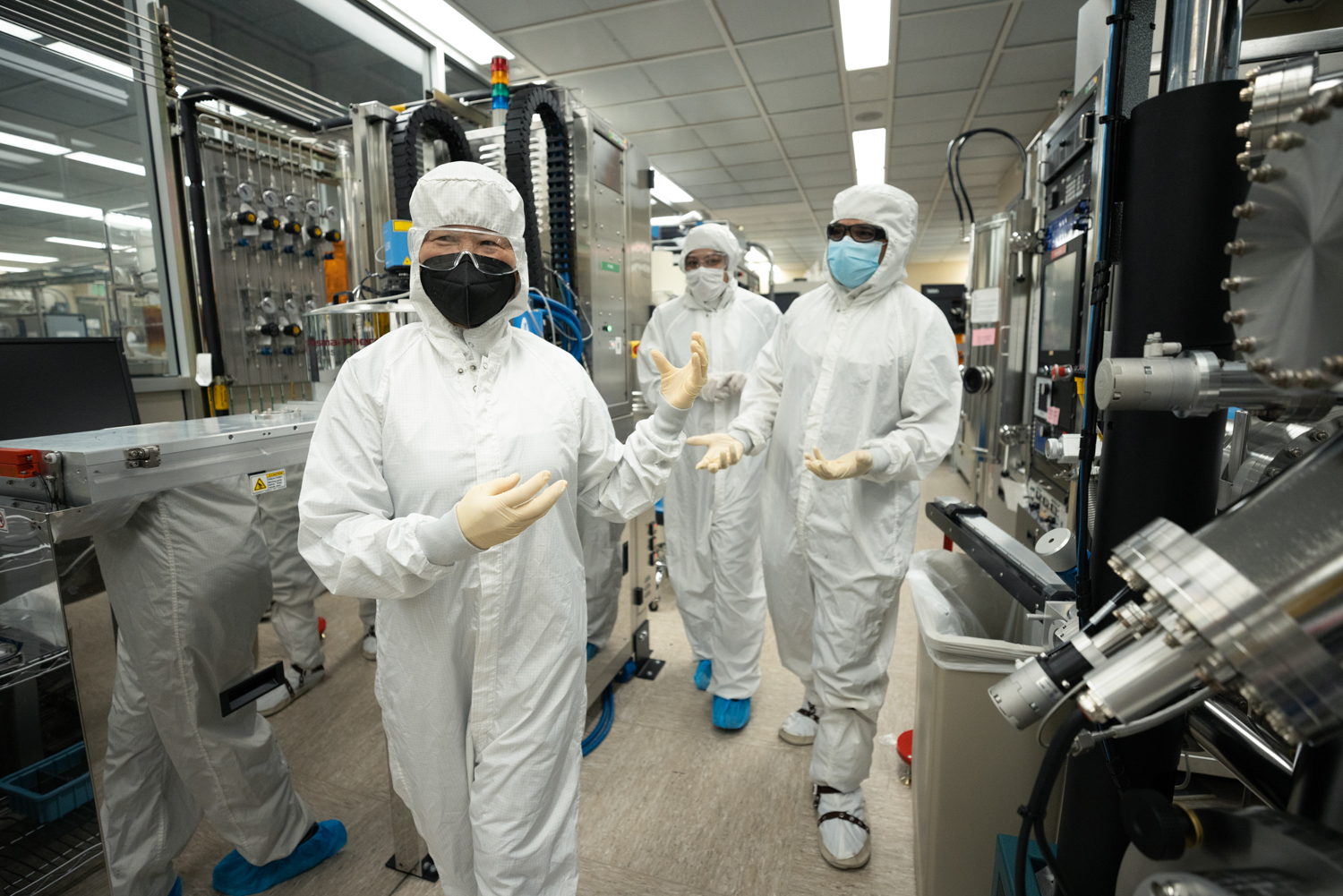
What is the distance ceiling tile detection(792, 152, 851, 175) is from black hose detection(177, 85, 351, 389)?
430 cm

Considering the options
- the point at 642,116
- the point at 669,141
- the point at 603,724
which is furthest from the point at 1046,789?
the point at 669,141

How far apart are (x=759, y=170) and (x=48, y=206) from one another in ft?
16.9

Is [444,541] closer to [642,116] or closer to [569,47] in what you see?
[569,47]

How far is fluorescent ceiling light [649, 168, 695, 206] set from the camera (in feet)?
A: 20.1

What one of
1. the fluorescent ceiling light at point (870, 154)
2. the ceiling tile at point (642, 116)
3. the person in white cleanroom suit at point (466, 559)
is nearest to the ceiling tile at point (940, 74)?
the fluorescent ceiling light at point (870, 154)

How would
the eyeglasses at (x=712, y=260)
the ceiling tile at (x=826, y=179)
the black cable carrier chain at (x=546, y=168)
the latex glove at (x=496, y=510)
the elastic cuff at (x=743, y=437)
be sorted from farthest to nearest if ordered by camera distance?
the ceiling tile at (x=826, y=179), the eyeglasses at (x=712, y=260), the black cable carrier chain at (x=546, y=168), the elastic cuff at (x=743, y=437), the latex glove at (x=496, y=510)

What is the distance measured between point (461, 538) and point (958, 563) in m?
1.26

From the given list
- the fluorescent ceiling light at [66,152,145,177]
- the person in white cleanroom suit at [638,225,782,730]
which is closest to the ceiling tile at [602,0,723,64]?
the person in white cleanroom suit at [638,225,782,730]

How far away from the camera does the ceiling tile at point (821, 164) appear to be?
5.51m

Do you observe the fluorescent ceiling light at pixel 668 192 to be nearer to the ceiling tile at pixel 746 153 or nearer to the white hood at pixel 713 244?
the ceiling tile at pixel 746 153

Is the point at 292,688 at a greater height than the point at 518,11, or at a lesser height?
lesser

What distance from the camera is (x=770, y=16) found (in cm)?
324

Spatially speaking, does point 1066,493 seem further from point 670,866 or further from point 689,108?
point 689,108

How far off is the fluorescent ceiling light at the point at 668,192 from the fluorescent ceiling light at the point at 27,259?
4591mm
